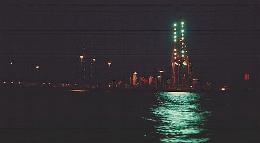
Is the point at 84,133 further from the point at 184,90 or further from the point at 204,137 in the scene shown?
the point at 184,90

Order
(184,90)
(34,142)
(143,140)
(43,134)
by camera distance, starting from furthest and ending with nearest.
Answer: (184,90)
(43,134)
(143,140)
(34,142)

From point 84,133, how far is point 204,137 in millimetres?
4867

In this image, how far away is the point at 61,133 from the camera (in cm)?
2330

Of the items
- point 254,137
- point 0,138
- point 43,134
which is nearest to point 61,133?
point 43,134

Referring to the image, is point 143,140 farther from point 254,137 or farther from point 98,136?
point 254,137

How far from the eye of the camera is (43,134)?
2272 cm

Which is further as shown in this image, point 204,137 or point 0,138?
point 204,137

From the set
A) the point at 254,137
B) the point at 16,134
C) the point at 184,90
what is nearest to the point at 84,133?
the point at 16,134

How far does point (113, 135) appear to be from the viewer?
74.9ft

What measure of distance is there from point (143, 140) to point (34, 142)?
13.2 ft

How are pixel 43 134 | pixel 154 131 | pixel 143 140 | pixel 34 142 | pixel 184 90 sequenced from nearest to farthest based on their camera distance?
1. pixel 34 142
2. pixel 143 140
3. pixel 43 134
4. pixel 154 131
5. pixel 184 90

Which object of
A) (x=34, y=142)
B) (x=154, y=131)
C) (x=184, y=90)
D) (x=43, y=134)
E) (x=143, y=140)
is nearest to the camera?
(x=34, y=142)

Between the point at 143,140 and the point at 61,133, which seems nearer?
the point at 143,140

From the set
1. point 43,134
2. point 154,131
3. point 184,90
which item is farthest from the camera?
point 184,90
